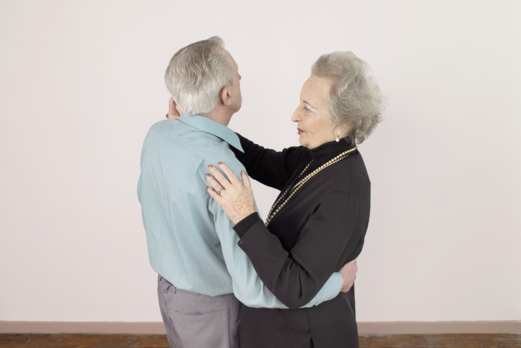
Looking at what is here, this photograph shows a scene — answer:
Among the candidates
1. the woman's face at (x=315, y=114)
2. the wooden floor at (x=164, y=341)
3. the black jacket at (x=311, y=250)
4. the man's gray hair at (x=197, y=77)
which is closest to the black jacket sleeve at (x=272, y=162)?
the black jacket at (x=311, y=250)

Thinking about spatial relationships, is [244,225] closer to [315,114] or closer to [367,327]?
[315,114]

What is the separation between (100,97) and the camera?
3002 mm

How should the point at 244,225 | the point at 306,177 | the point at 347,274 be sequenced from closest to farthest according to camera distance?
the point at 244,225 < the point at 347,274 < the point at 306,177

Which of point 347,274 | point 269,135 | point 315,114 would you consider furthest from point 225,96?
point 269,135

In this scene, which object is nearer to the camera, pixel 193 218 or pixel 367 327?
pixel 193 218

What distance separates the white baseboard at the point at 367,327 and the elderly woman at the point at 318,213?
6.07ft

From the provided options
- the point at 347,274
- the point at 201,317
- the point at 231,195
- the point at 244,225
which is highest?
the point at 231,195

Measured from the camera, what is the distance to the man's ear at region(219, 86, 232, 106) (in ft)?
5.05

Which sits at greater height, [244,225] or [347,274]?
[244,225]

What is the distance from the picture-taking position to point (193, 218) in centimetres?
149

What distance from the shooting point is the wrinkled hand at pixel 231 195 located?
4.46ft

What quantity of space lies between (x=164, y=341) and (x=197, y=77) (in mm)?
2534

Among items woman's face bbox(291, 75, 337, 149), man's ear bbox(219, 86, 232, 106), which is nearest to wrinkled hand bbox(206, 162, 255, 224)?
man's ear bbox(219, 86, 232, 106)

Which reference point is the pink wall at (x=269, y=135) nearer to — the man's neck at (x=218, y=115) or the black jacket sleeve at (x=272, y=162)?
the black jacket sleeve at (x=272, y=162)
